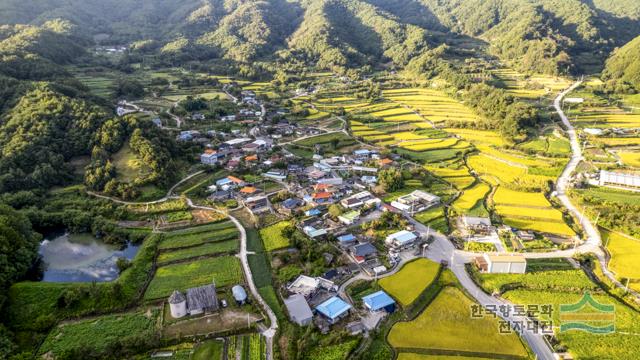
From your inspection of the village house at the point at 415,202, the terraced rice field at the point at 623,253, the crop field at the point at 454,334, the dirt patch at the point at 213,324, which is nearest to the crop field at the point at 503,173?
the village house at the point at 415,202

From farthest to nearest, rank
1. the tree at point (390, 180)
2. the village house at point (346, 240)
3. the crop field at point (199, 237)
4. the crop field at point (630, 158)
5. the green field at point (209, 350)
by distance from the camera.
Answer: the crop field at point (630, 158) → the tree at point (390, 180) → the village house at point (346, 240) → the crop field at point (199, 237) → the green field at point (209, 350)

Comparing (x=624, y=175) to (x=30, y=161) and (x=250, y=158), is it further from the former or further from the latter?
(x=30, y=161)

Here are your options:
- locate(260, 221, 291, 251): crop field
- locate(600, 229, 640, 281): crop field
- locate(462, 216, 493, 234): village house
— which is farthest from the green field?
locate(600, 229, 640, 281): crop field

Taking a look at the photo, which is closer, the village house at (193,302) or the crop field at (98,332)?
the crop field at (98,332)

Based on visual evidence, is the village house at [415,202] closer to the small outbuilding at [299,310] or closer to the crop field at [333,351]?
the small outbuilding at [299,310]

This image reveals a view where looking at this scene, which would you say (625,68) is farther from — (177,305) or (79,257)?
(79,257)

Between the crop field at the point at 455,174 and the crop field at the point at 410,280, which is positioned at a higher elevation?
the crop field at the point at 455,174

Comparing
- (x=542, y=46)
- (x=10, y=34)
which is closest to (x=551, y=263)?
(x=542, y=46)

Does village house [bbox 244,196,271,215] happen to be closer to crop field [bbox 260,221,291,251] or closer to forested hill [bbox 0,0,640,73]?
crop field [bbox 260,221,291,251]
